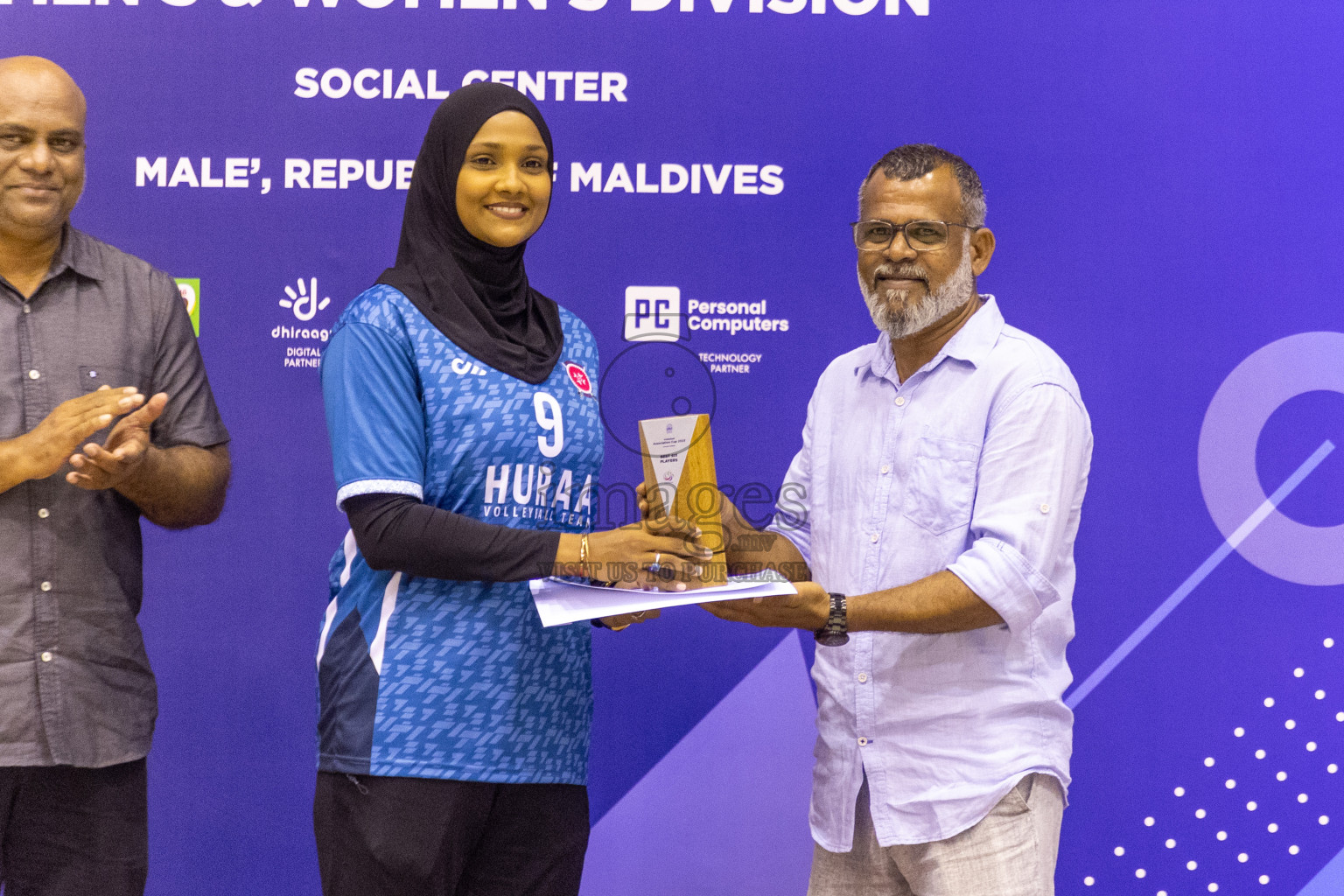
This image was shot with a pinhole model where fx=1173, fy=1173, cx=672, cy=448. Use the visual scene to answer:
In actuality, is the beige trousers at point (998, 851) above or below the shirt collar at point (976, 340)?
below

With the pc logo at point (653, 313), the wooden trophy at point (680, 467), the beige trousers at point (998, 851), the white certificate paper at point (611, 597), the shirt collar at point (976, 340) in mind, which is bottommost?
the beige trousers at point (998, 851)

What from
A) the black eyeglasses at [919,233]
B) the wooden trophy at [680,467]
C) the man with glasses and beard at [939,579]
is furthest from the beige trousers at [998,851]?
the black eyeglasses at [919,233]

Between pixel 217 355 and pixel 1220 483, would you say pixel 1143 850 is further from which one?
pixel 217 355

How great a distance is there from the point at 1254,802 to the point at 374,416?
105 inches

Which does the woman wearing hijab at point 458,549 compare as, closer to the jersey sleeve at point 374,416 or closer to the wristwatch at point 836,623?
the jersey sleeve at point 374,416

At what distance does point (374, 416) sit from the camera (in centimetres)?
186

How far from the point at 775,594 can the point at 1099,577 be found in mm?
1588

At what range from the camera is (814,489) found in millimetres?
2314

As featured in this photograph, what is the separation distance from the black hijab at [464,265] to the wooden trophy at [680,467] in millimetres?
230

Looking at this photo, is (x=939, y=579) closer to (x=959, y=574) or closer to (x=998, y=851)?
(x=959, y=574)

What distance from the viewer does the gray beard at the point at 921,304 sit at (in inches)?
86.2

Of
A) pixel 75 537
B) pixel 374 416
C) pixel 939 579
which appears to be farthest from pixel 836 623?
pixel 75 537

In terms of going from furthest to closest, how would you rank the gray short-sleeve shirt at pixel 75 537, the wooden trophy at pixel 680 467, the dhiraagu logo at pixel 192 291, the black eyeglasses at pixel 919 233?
the dhiraagu logo at pixel 192 291 → the black eyeglasses at pixel 919 233 → the gray short-sleeve shirt at pixel 75 537 → the wooden trophy at pixel 680 467

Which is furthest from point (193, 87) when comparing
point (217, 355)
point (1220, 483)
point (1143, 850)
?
point (1143, 850)
